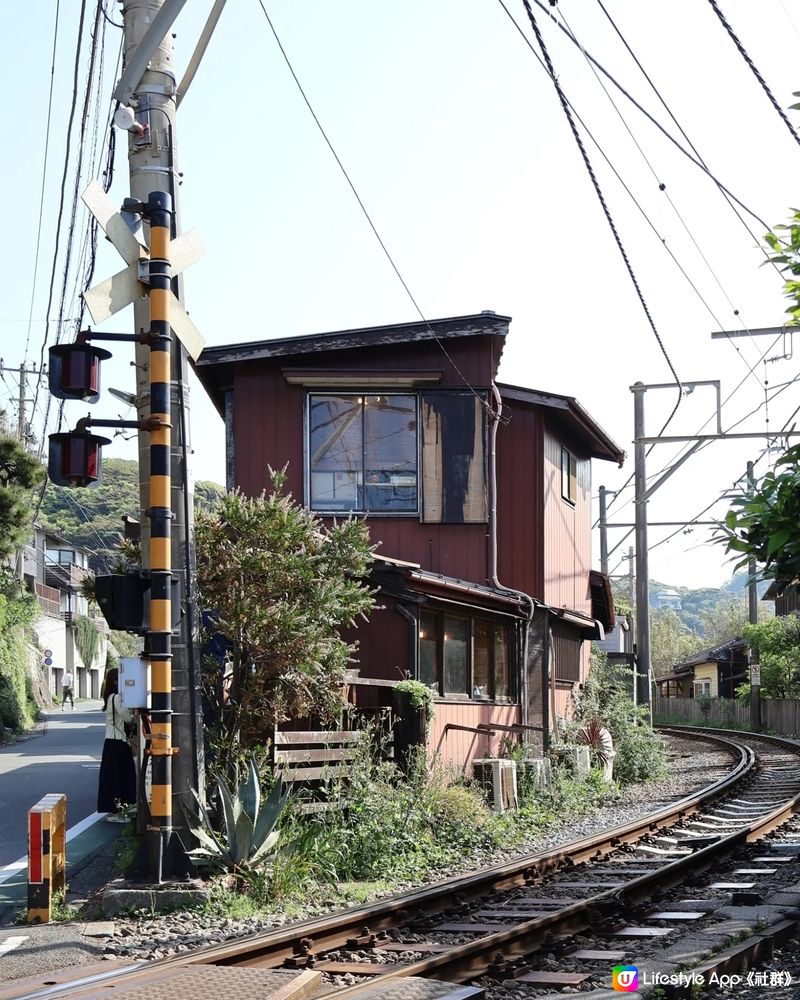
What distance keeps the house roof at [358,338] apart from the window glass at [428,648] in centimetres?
511

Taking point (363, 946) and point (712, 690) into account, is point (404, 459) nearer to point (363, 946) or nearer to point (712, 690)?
point (363, 946)

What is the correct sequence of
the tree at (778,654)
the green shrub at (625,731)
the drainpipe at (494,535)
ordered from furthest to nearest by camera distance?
the tree at (778,654)
the green shrub at (625,731)
the drainpipe at (494,535)

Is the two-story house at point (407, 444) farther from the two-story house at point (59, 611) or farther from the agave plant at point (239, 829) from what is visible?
the two-story house at point (59, 611)

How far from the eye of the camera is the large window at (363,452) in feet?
63.6

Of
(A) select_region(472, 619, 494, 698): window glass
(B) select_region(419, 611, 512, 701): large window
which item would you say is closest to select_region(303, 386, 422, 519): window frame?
(A) select_region(472, 619, 494, 698): window glass

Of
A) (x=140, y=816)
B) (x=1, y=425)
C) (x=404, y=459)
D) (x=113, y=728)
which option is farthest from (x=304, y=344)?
(x=1, y=425)

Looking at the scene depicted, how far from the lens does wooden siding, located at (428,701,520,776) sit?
15.6 metres

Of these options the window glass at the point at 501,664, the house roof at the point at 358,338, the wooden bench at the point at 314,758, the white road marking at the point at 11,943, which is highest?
the house roof at the point at 358,338

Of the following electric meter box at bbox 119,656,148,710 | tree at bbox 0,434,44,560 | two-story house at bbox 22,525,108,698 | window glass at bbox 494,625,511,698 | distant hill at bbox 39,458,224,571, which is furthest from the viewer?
distant hill at bbox 39,458,224,571

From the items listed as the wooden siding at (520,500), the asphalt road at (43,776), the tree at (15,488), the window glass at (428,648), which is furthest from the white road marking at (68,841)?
the tree at (15,488)

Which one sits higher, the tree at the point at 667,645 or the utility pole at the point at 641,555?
the utility pole at the point at 641,555

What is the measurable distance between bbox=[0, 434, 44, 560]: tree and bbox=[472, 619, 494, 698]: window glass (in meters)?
14.2

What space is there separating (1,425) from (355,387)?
54.8 feet

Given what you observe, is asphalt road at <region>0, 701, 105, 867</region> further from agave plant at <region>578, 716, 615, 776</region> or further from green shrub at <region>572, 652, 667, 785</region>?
green shrub at <region>572, 652, 667, 785</region>
